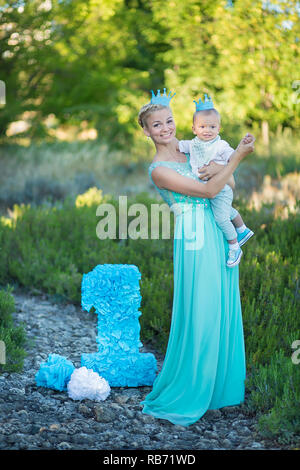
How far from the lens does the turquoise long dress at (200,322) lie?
3137mm

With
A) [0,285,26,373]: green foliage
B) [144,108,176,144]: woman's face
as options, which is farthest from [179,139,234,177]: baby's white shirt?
[0,285,26,373]: green foliage

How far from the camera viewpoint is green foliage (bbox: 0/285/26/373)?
3918mm

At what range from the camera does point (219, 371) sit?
3.27 m

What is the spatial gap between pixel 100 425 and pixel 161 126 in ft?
5.77

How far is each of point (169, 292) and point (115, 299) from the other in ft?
4.52

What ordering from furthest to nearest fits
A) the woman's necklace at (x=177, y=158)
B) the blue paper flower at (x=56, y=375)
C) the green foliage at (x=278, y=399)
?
1. the blue paper flower at (x=56, y=375)
2. the woman's necklace at (x=177, y=158)
3. the green foliage at (x=278, y=399)

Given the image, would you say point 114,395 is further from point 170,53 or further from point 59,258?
point 170,53

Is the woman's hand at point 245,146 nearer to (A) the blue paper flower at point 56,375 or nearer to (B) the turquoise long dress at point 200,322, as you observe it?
(B) the turquoise long dress at point 200,322

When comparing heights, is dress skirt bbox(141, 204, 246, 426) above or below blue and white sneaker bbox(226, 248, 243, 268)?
below

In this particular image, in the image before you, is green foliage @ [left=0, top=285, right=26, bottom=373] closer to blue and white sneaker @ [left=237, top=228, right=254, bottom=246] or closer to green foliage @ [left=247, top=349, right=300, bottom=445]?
green foliage @ [left=247, top=349, right=300, bottom=445]

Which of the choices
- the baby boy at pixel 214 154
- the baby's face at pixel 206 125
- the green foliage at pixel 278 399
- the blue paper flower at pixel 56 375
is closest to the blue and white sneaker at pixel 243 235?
the baby boy at pixel 214 154

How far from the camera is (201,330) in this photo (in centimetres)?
313

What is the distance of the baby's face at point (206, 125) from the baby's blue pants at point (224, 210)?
337 millimetres
